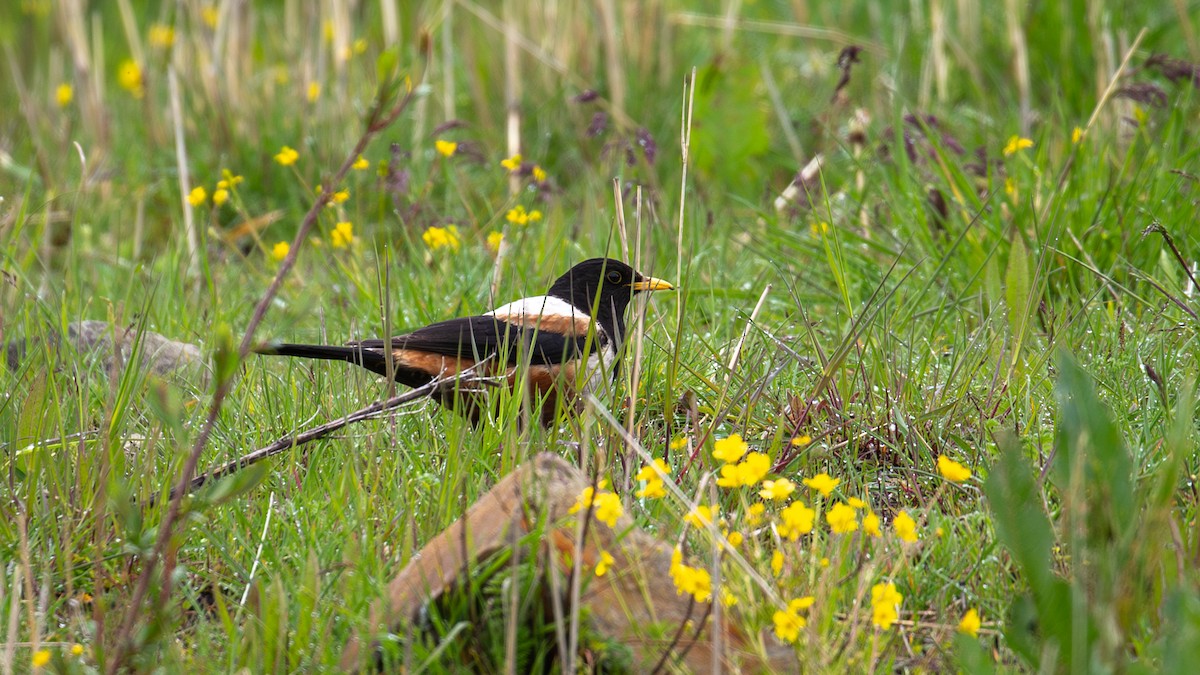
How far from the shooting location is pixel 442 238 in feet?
15.4

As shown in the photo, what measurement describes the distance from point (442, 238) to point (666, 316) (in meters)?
0.94

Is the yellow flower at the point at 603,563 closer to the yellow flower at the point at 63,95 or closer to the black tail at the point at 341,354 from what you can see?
the black tail at the point at 341,354

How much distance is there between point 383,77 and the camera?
2.02 metres

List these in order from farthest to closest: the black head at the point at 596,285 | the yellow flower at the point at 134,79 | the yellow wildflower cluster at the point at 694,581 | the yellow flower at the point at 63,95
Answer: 1. the yellow flower at the point at 63,95
2. the yellow flower at the point at 134,79
3. the black head at the point at 596,285
4. the yellow wildflower cluster at the point at 694,581

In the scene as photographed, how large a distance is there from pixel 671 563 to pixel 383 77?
3.19ft

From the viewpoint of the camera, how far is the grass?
2.21 meters

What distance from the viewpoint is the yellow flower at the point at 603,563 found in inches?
82.0

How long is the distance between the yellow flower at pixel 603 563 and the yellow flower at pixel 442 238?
268 cm

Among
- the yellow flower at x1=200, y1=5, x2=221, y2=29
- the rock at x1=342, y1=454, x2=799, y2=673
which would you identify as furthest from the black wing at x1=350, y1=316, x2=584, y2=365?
the yellow flower at x1=200, y1=5, x2=221, y2=29

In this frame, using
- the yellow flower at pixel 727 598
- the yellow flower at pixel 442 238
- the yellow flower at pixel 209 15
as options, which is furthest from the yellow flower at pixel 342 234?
the yellow flower at pixel 727 598

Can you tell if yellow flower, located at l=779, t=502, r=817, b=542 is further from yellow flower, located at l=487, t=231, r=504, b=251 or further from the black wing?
yellow flower, located at l=487, t=231, r=504, b=251

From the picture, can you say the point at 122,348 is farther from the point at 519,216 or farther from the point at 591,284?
the point at 591,284

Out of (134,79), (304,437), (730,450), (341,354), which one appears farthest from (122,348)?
(134,79)

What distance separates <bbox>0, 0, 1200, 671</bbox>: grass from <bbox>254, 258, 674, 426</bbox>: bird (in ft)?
0.38
